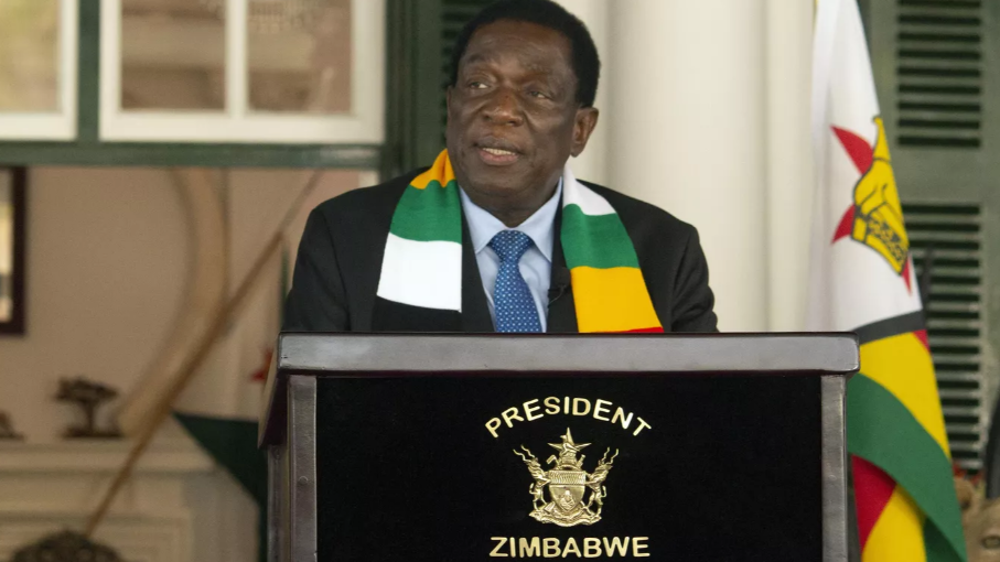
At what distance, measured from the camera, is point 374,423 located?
139cm

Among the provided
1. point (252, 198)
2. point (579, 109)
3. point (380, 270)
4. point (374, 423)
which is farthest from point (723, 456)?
point (252, 198)

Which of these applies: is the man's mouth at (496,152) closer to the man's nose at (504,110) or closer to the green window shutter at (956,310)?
the man's nose at (504,110)

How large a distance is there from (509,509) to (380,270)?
51 cm

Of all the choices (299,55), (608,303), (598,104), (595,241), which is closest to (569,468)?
(608,303)

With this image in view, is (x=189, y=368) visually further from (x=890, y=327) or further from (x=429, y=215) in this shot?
(x=429, y=215)

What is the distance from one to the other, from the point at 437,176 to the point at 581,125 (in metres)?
0.22

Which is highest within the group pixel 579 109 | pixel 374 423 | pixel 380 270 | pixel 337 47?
pixel 337 47

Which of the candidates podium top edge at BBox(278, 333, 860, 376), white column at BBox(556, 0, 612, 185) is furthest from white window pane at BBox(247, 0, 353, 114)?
podium top edge at BBox(278, 333, 860, 376)

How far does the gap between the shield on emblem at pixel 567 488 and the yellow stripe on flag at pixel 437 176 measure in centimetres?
66

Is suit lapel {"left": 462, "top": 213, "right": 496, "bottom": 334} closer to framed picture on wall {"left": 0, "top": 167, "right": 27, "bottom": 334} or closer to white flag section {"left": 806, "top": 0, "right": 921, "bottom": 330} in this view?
white flag section {"left": 806, "top": 0, "right": 921, "bottom": 330}

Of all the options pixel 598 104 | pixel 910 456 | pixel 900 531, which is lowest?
pixel 900 531

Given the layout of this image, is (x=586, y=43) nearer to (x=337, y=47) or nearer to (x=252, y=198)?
(x=337, y=47)

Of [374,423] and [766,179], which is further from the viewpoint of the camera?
[766,179]

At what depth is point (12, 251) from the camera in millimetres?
4891
